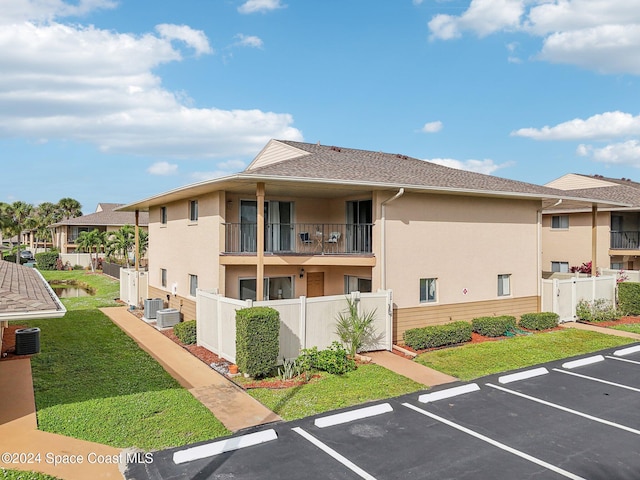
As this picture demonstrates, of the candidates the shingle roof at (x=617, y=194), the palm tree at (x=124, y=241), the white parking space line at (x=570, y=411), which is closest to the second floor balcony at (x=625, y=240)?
the shingle roof at (x=617, y=194)

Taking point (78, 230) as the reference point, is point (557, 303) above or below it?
below

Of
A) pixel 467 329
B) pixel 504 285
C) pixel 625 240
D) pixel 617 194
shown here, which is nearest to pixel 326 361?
pixel 467 329

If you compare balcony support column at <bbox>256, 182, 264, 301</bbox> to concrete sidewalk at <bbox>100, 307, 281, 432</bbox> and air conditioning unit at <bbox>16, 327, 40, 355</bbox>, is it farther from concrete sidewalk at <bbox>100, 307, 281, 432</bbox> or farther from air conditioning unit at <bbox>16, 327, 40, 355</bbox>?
air conditioning unit at <bbox>16, 327, 40, 355</bbox>

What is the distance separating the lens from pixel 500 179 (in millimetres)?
19734

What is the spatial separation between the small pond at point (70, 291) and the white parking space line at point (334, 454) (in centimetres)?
2756

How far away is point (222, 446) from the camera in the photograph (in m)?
7.43

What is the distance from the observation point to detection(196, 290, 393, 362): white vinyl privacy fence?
1207cm

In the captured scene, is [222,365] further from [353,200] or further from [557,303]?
[557,303]

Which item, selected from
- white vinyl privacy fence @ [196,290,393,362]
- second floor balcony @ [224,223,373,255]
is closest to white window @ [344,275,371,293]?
second floor balcony @ [224,223,373,255]

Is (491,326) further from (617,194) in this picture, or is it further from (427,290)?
(617,194)

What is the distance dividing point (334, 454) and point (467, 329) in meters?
9.11

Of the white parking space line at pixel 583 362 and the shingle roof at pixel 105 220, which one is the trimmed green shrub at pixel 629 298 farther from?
the shingle roof at pixel 105 220

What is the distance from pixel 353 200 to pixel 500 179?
7.24 meters

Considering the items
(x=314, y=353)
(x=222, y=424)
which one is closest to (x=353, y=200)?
(x=314, y=353)
